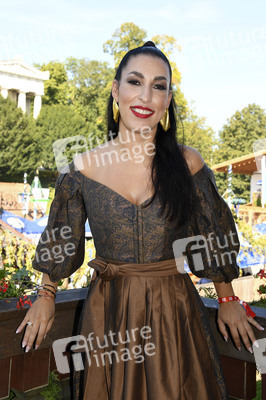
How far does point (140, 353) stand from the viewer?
157cm

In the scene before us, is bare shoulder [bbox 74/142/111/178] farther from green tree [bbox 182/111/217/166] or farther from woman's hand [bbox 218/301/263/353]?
green tree [bbox 182/111/217/166]

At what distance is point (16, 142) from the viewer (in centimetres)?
3294

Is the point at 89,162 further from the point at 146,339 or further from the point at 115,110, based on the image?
the point at 146,339

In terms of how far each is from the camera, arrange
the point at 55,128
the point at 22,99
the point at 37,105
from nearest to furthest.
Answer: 1. the point at 55,128
2. the point at 37,105
3. the point at 22,99

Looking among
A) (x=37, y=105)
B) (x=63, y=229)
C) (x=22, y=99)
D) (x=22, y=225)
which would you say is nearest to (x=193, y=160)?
(x=63, y=229)

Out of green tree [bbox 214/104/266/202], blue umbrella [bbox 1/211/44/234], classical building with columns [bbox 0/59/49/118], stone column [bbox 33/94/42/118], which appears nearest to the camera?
blue umbrella [bbox 1/211/44/234]

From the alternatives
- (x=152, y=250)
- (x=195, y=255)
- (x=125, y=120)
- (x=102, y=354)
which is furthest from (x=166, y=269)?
(x=125, y=120)

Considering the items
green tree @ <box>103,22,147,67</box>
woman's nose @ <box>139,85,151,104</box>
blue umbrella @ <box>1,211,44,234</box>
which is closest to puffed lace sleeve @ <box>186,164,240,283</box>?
woman's nose @ <box>139,85,151,104</box>

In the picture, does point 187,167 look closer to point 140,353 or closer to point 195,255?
point 195,255

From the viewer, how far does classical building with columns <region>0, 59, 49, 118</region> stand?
4112 cm

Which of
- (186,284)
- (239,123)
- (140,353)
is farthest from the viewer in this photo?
(239,123)

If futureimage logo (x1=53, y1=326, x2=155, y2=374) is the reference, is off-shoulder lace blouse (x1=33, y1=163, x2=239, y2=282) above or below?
above

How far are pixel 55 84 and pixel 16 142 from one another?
13664mm

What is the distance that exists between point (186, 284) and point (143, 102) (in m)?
0.73
